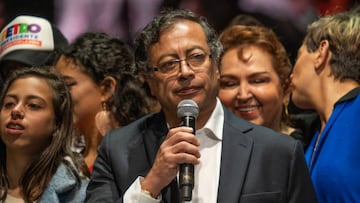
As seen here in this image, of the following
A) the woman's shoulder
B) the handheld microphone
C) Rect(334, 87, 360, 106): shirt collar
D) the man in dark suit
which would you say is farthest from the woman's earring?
the handheld microphone

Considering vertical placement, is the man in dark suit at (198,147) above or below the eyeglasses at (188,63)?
below

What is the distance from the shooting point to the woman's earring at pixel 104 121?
3.33 metres

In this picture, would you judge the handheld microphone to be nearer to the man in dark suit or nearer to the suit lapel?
the man in dark suit

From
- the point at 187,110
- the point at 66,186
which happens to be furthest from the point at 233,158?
the point at 66,186

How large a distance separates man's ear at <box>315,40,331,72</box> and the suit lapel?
65cm

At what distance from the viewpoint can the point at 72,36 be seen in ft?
13.9

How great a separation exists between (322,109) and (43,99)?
1.13 metres

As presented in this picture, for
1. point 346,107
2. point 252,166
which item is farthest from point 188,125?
point 346,107

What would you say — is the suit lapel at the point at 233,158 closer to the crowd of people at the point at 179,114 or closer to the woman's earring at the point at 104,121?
the crowd of people at the point at 179,114

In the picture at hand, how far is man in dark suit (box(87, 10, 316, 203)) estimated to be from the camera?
2.32m

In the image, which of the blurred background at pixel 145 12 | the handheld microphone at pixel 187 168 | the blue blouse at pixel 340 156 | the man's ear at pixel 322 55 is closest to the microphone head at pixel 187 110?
the handheld microphone at pixel 187 168

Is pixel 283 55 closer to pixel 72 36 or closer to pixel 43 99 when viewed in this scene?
pixel 43 99

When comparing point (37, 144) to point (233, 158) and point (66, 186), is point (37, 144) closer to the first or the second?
point (66, 186)

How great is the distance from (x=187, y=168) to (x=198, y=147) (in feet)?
0.78
